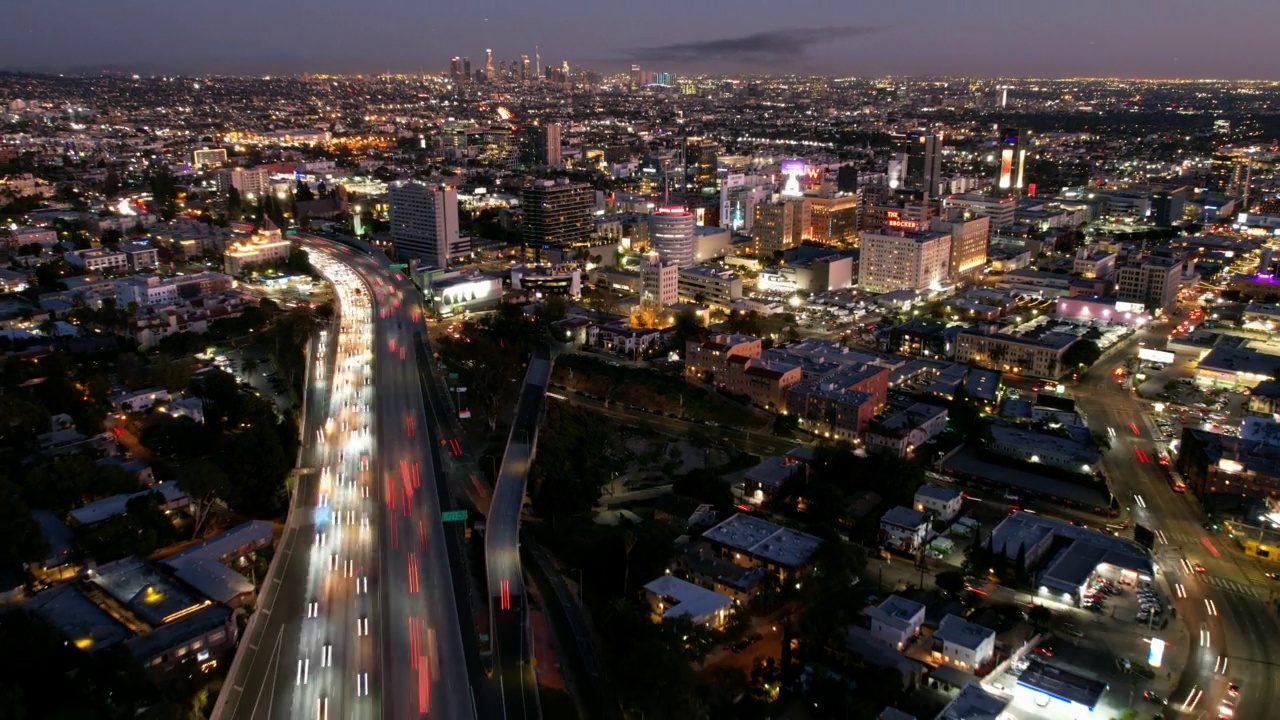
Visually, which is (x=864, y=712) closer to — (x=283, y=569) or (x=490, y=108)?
(x=283, y=569)

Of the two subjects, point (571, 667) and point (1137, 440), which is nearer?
point (571, 667)

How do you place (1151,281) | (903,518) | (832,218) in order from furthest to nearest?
(832,218), (1151,281), (903,518)

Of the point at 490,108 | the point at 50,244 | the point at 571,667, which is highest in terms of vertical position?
the point at 490,108

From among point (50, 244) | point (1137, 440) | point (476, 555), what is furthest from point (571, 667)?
point (50, 244)

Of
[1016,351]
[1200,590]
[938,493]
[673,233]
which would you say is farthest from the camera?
[673,233]

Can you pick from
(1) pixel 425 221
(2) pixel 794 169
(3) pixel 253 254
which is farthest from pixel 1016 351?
(3) pixel 253 254

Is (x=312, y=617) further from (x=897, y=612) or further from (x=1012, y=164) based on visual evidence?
(x=1012, y=164)

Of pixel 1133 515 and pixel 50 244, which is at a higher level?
pixel 50 244

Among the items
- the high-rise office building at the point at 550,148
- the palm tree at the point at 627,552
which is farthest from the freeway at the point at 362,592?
the high-rise office building at the point at 550,148

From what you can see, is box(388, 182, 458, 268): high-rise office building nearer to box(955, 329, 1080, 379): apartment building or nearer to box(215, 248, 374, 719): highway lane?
box(215, 248, 374, 719): highway lane
